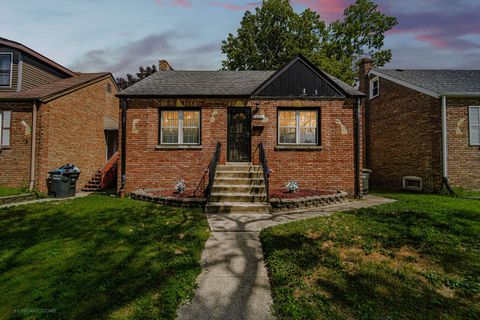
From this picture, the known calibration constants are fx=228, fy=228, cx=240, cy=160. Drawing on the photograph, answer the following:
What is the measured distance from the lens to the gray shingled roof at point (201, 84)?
9898 mm

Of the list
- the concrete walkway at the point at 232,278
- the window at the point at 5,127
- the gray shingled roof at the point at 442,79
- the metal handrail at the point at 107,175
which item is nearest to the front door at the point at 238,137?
the concrete walkway at the point at 232,278

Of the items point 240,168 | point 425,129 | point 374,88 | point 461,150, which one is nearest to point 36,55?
point 240,168

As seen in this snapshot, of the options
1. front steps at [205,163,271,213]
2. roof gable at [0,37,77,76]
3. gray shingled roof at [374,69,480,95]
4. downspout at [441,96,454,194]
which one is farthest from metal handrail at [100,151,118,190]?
gray shingled roof at [374,69,480,95]

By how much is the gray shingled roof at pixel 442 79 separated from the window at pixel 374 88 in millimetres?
661

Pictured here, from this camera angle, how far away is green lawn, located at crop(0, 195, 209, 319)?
2.66 m

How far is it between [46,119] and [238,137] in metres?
9.20

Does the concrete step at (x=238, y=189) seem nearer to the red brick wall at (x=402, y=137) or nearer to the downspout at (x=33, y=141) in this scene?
the downspout at (x=33, y=141)

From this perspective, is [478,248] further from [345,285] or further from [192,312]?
[192,312]

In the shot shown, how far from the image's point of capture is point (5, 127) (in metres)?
10.7

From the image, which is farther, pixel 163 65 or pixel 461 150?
pixel 163 65

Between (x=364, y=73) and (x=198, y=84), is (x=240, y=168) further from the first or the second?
(x=364, y=73)

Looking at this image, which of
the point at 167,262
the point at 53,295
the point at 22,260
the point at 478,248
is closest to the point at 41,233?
the point at 22,260

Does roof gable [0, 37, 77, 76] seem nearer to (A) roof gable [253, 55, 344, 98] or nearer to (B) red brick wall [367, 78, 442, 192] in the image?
(A) roof gable [253, 55, 344, 98]

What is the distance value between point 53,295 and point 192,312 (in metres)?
1.83
